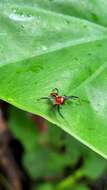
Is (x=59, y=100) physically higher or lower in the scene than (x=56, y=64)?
lower

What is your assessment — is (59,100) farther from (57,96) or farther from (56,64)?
(56,64)

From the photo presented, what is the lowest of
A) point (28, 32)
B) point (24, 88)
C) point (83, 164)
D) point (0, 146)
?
point (24, 88)

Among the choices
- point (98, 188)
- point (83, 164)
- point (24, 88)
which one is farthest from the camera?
point (98, 188)

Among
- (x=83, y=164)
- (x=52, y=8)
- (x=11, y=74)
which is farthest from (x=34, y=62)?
(x=83, y=164)

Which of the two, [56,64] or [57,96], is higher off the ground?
[56,64]

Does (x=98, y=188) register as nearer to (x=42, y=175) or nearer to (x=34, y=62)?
(x=42, y=175)

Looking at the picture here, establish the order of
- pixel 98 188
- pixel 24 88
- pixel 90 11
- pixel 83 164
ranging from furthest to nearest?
pixel 98 188, pixel 83 164, pixel 90 11, pixel 24 88

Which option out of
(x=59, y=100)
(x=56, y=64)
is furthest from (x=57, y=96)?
(x=56, y=64)

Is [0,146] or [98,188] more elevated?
[0,146]
